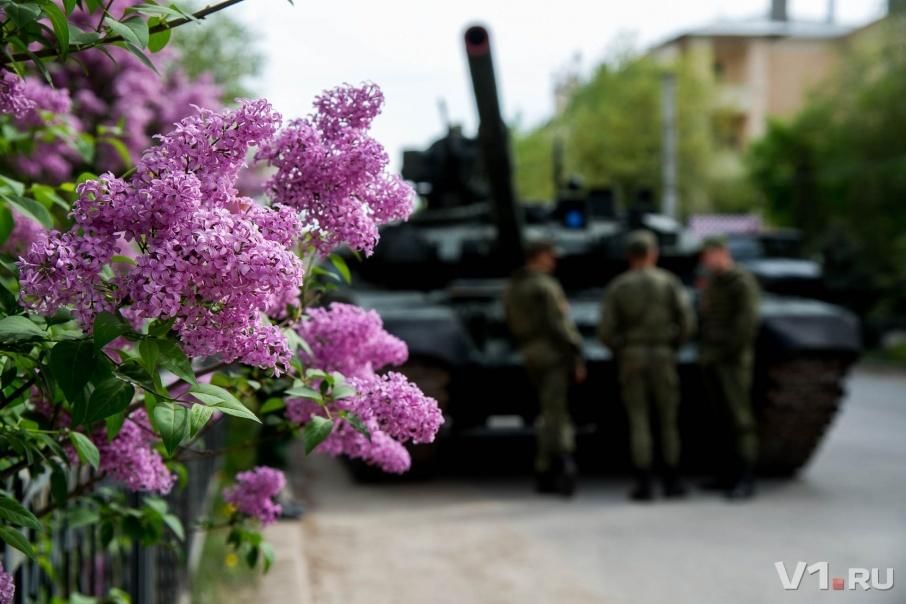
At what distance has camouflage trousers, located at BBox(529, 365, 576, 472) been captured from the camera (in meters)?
7.63

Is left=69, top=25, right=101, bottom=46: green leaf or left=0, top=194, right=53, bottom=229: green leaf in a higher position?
left=69, top=25, right=101, bottom=46: green leaf

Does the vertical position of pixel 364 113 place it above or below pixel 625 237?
above

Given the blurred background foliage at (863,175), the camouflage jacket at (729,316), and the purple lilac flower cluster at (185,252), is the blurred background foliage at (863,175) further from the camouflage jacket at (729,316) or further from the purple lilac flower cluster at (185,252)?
the purple lilac flower cluster at (185,252)

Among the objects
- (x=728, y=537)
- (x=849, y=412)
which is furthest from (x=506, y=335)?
(x=849, y=412)

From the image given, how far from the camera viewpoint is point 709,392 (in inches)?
→ 313

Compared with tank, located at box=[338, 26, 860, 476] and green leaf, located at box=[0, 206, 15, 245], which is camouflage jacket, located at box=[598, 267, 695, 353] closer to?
tank, located at box=[338, 26, 860, 476]

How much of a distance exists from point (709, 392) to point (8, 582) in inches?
266

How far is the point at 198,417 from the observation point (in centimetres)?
160

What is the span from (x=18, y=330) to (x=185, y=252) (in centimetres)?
26

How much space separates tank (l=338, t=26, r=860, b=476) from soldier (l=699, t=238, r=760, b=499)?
24cm

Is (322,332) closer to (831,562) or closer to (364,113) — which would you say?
(364,113)

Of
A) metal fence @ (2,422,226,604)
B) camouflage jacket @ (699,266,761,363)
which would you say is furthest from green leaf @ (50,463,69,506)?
camouflage jacket @ (699,266,761,363)

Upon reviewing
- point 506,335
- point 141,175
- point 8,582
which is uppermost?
point 141,175

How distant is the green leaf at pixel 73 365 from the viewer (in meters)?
1.48
